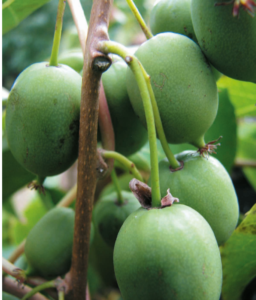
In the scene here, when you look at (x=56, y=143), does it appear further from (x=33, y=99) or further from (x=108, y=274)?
(x=108, y=274)

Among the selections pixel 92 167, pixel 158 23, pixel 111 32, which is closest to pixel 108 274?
pixel 92 167

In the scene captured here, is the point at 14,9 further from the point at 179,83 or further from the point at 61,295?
the point at 61,295

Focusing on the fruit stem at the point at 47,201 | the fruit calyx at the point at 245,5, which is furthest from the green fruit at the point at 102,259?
the fruit calyx at the point at 245,5

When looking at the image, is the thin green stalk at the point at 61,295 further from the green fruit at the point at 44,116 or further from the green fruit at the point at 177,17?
the green fruit at the point at 177,17

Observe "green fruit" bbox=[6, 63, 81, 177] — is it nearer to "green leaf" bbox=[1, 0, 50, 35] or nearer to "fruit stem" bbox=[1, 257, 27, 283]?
"fruit stem" bbox=[1, 257, 27, 283]

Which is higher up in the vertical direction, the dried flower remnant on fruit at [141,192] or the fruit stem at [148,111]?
the fruit stem at [148,111]

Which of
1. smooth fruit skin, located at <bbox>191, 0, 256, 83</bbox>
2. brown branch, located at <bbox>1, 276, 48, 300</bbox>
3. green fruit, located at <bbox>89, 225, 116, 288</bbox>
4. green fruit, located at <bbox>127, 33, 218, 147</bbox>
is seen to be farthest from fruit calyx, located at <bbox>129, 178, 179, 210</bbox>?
green fruit, located at <bbox>89, 225, 116, 288</bbox>

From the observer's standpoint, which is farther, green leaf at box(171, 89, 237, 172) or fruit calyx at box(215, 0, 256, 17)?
green leaf at box(171, 89, 237, 172)
